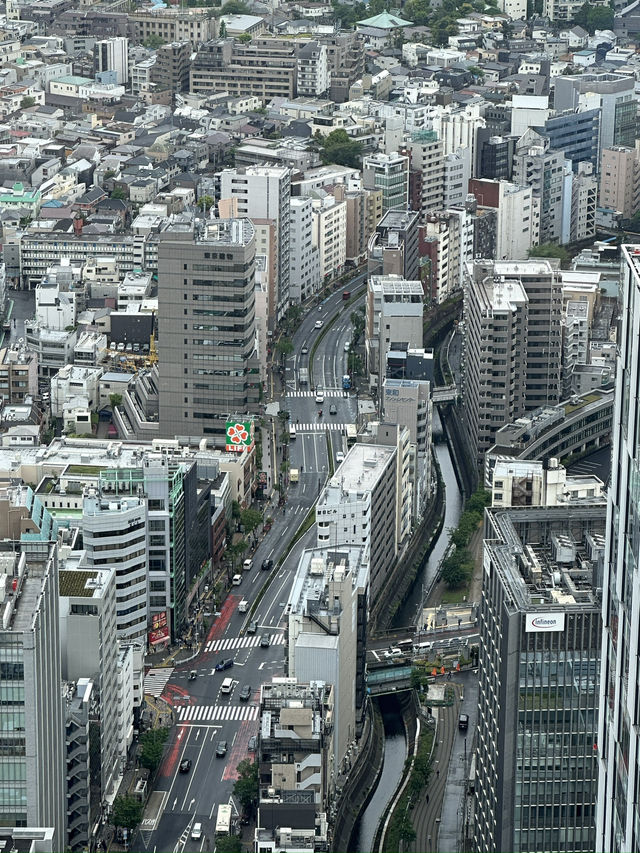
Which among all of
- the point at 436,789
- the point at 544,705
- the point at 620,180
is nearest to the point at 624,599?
the point at 544,705

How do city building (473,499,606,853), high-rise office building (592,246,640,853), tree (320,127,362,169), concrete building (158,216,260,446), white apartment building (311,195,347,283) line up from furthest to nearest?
1. tree (320,127,362,169)
2. white apartment building (311,195,347,283)
3. concrete building (158,216,260,446)
4. city building (473,499,606,853)
5. high-rise office building (592,246,640,853)

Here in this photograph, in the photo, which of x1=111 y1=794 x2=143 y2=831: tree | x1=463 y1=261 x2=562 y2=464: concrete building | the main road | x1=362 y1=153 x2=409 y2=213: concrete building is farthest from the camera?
x1=362 y1=153 x2=409 y2=213: concrete building

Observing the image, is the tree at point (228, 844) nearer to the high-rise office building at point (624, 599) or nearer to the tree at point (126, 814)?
the tree at point (126, 814)

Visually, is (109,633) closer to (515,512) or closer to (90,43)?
(515,512)

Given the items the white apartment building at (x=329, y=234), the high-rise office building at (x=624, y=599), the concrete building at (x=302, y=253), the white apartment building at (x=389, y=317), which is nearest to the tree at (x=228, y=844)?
the high-rise office building at (x=624, y=599)

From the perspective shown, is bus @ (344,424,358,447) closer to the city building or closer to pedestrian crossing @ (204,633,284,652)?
pedestrian crossing @ (204,633,284,652)

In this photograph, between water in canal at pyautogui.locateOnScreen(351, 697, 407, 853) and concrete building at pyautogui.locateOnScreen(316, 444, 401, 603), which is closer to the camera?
water in canal at pyautogui.locateOnScreen(351, 697, 407, 853)

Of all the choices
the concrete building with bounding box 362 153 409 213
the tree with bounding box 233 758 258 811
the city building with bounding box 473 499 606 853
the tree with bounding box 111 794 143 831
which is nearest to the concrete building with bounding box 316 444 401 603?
the tree with bounding box 233 758 258 811
